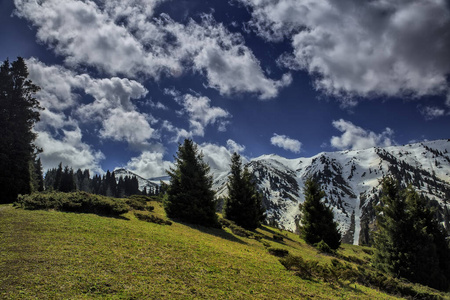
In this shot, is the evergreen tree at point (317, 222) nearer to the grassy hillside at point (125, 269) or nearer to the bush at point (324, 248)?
the bush at point (324, 248)

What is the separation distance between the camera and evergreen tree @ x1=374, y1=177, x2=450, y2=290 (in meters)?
18.4

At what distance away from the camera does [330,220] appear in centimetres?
3044

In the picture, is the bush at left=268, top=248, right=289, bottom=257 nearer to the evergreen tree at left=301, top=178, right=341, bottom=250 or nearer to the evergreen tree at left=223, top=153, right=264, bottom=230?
the evergreen tree at left=301, top=178, right=341, bottom=250

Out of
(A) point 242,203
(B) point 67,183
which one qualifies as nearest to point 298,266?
(A) point 242,203

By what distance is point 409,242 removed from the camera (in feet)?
63.6

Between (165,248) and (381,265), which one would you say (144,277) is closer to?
(165,248)

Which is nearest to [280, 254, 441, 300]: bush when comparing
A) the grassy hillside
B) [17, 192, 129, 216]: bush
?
the grassy hillside

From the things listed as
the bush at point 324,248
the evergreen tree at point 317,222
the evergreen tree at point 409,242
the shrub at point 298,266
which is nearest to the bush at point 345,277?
the shrub at point 298,266

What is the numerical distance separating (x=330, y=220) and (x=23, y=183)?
128ft

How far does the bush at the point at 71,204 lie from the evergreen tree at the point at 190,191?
6715mm

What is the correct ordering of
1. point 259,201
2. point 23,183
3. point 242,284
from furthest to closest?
point 259,201, point 23,183, point 242,284

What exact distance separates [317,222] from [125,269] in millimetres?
26978

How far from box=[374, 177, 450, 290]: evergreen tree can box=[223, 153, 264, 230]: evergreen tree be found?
52.9ft

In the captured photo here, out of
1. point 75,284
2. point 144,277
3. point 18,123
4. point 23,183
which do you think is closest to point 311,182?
point 144,277
